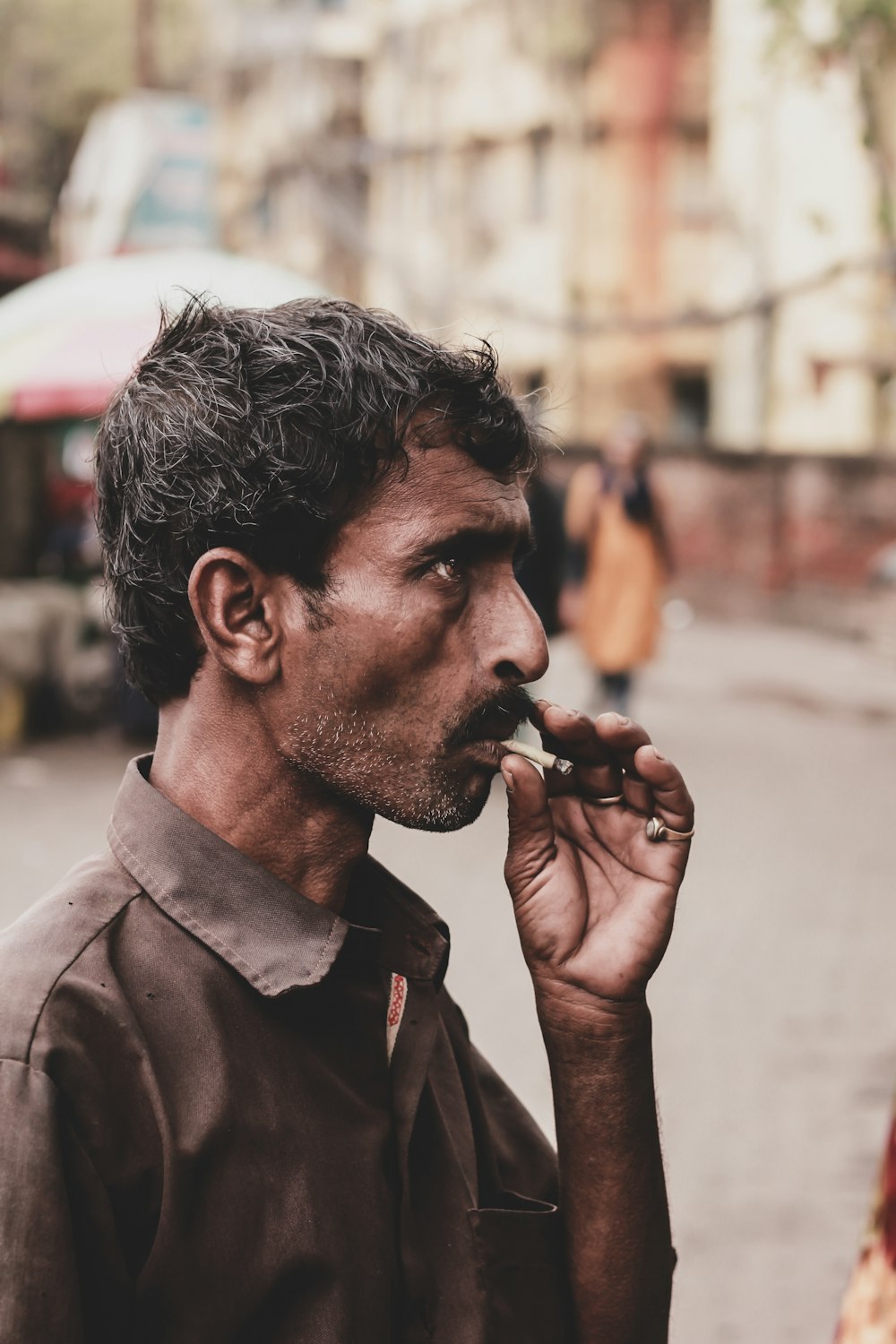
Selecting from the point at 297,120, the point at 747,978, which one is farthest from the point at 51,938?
the point at 297,120

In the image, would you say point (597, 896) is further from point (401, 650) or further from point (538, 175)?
point (538, 175)

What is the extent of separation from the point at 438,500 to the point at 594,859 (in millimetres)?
439

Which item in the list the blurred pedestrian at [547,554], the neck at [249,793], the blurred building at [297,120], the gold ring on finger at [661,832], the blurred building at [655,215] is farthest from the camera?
the blurred building at [297,120]

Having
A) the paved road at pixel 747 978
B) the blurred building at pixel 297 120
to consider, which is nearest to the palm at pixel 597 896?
the paved road at pixel 747 978

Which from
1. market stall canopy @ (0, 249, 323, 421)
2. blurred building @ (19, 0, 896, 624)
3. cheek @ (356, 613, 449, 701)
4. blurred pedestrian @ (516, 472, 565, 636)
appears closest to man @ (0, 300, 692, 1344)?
cheek @ (356, 613, 449, 701)

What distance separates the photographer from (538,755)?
1.59 meters

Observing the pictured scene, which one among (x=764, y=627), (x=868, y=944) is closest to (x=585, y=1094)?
(x=868, y=944)

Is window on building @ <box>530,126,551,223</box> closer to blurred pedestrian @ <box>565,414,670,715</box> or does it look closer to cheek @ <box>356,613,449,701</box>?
blurred pedestrian @ <box>565,414,670,715</box>

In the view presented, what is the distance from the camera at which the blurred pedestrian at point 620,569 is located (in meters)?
9.43

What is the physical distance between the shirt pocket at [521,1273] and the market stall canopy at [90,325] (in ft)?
20.5

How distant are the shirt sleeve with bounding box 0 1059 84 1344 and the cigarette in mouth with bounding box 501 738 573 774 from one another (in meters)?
0.58

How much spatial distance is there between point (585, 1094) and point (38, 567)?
35.6 feet

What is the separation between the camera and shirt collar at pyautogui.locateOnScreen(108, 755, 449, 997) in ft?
4.61

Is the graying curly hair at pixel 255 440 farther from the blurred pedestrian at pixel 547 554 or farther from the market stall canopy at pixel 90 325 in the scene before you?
the market stall canopy at pixel 90 325
